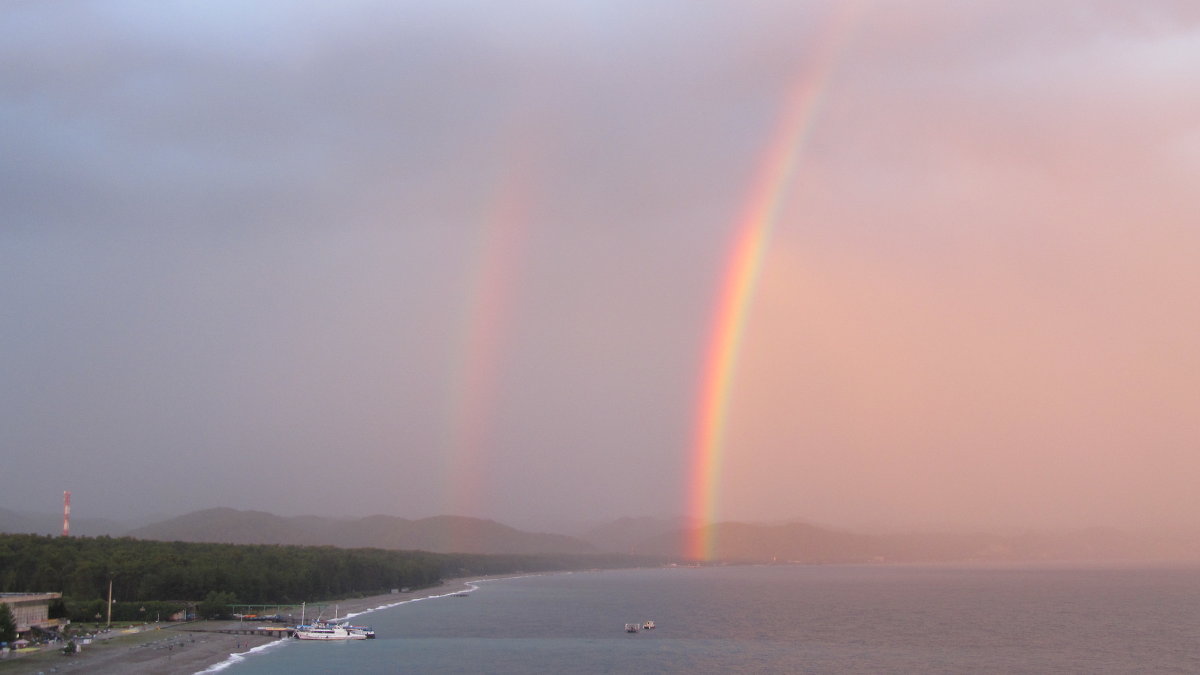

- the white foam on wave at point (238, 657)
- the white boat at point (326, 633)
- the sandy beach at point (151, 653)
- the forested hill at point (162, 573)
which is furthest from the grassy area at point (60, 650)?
the forested hill at point (162, 573)

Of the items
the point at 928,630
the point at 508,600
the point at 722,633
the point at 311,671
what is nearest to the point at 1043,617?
the point at 928,630

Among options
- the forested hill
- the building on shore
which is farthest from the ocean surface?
the building on shore

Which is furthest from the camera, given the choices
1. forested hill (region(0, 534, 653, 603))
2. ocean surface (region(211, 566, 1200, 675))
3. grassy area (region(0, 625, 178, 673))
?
forested hill (region(0, 534, 653, 603))

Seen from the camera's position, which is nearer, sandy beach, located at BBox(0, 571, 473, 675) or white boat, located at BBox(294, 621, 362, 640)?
sandy beach, located at BBox(0, 571, 473, 675)

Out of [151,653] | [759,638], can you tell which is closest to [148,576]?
[151,653]

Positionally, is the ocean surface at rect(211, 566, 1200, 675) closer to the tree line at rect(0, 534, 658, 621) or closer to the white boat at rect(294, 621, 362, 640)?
the white boat at rect(294, 621, 362, 640)

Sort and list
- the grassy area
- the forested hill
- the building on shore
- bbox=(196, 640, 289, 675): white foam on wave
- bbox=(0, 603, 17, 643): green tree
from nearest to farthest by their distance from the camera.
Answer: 1. the grassy area
2. bbox=(196, 640, 289, 675): white foam on wave
3. bbox=(0, 603, 17, 643): green tree
4. the building on shore
5. the forested hill

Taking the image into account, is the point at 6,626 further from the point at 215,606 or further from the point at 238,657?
the point at 215,606

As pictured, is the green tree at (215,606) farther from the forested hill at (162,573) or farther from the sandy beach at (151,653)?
the sandy beach at (151,653)
